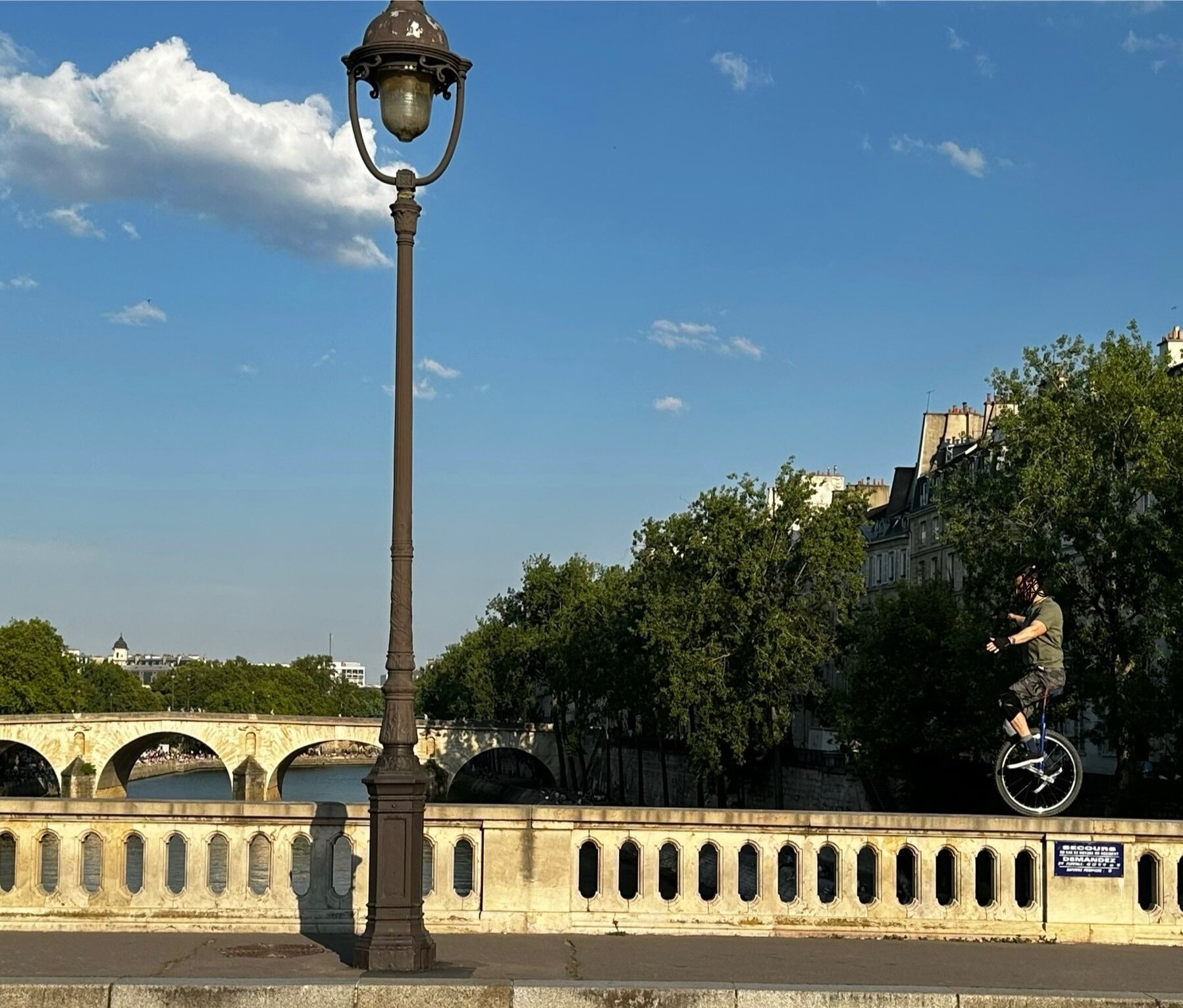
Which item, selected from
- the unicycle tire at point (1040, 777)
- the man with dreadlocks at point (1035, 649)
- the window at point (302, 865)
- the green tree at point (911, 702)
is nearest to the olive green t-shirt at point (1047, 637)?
the man with dreadlocks at point (1035, 649)

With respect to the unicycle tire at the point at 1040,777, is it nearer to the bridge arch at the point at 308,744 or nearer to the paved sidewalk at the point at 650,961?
the paved sidewalk at the point at 650,961

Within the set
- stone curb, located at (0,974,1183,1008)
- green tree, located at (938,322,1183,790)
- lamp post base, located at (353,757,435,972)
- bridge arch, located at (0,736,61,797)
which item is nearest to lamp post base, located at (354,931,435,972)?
lamp post base, located at (353,757,435,972)

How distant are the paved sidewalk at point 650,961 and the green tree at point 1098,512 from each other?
26.0 m

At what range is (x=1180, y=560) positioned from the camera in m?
35.5

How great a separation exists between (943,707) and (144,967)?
1585 inches

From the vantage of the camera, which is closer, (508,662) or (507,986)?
(507,986)

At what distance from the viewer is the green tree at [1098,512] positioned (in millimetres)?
37656

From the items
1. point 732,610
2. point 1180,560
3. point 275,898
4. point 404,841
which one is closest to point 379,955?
point 404,841

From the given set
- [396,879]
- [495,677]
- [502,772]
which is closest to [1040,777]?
[396,879]

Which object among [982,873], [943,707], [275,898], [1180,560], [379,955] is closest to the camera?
[379,955]

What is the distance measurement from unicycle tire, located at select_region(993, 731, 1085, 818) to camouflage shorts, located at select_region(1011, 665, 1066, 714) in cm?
66

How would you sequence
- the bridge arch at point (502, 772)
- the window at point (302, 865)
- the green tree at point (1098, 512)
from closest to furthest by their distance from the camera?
the window at point (302, 865) → the green tree at point (1098, 512) → the bridge arch at point (502, 772)

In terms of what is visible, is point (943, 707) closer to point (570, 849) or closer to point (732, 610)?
point (732, 610)

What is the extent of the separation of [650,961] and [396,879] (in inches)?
77.3
